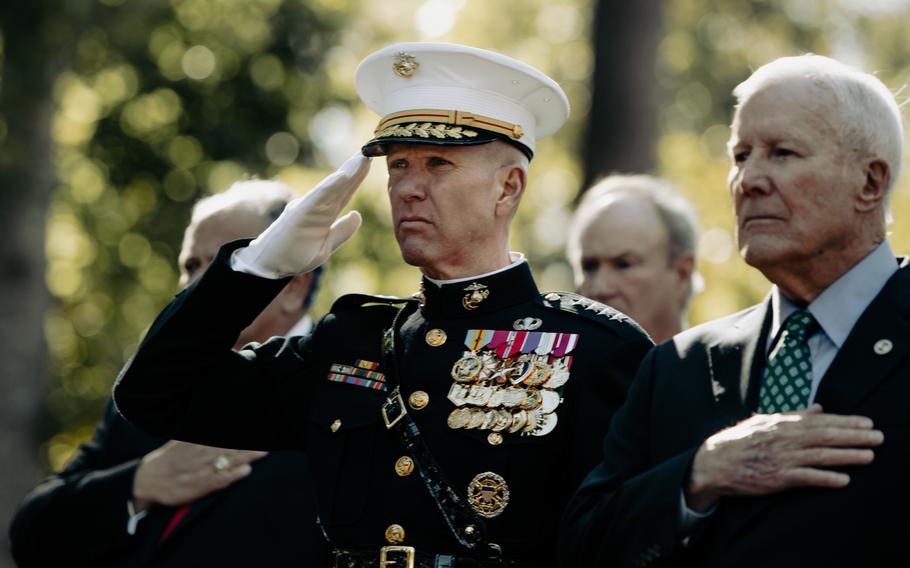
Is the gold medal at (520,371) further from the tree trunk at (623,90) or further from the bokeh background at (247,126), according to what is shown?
the bokeh background at (247,126)

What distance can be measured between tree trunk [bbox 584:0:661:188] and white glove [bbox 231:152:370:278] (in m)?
7.14

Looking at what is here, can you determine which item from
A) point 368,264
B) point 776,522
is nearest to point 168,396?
point 776,522

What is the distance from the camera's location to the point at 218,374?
420cm

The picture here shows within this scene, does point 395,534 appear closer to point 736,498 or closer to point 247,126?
point 736,498

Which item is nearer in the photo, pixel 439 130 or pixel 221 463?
pixel 439 130

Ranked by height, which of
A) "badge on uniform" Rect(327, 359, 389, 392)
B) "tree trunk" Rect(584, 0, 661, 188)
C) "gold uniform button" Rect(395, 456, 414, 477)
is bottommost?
"gold uniform button" Rect(395, 456, 414, 477)

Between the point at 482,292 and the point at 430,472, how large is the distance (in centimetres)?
55

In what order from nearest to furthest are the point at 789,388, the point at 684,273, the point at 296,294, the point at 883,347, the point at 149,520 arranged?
the point at 883,347
the point at 789,388
the point at 149,520
the point at 296,294
the point at 684,273

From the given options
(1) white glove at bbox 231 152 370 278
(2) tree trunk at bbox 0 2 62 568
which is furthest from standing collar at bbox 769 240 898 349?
(2) tree trunk at bbox 0 2 62 568

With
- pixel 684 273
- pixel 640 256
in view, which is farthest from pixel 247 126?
pixel 640 256

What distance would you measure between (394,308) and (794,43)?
47.2 ft

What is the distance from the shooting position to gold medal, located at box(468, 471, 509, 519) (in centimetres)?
372

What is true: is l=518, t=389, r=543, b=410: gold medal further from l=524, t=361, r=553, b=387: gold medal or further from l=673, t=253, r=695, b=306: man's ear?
l=673, t=253, r=695, b=306: man's ear

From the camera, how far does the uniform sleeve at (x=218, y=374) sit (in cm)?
409
